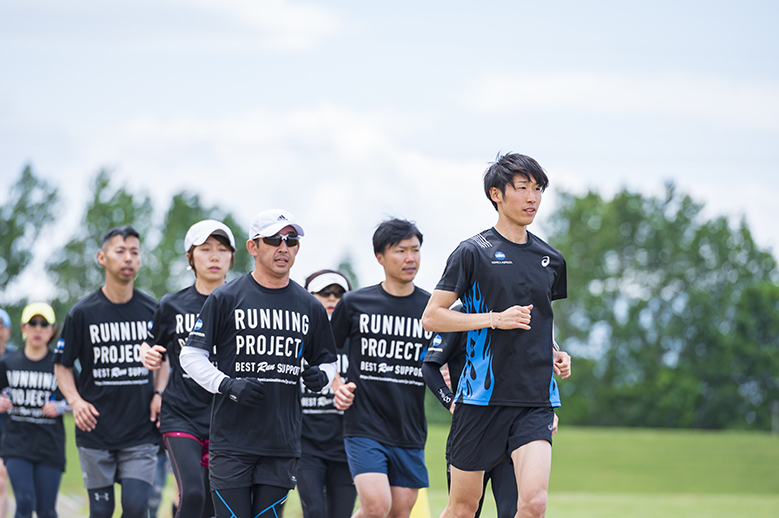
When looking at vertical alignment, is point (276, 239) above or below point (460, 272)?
above

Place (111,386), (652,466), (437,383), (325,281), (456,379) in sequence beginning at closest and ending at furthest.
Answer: (437,383) → (456,379) → (111,386) → (325,281) → (652,466)

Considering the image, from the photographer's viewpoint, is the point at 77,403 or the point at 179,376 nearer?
the point at 179,376

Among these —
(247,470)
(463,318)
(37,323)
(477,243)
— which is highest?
(477,243)

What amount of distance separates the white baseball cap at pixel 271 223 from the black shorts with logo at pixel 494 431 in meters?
1.51

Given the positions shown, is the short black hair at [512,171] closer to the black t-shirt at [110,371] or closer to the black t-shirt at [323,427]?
the black t-shirt at [323,427]

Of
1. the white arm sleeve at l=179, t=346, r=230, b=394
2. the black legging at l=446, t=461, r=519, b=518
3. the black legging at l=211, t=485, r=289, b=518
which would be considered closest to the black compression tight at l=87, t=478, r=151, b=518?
the black legging at l=211, t=485, r=289, b=518

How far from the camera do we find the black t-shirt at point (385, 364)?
269 inches

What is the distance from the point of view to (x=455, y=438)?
5.33 metres

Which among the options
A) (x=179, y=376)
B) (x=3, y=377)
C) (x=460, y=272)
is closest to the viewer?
(x=460, y=272)

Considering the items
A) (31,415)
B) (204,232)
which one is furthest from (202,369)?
(31,415)

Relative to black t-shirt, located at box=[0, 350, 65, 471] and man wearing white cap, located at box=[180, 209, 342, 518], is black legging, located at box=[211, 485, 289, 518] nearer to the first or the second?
man wearing white cap, located at box=[180, 209, 342, 518]

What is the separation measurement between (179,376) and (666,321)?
189ft

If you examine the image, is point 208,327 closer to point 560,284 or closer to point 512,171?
point 512,171

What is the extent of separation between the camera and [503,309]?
205 inches
